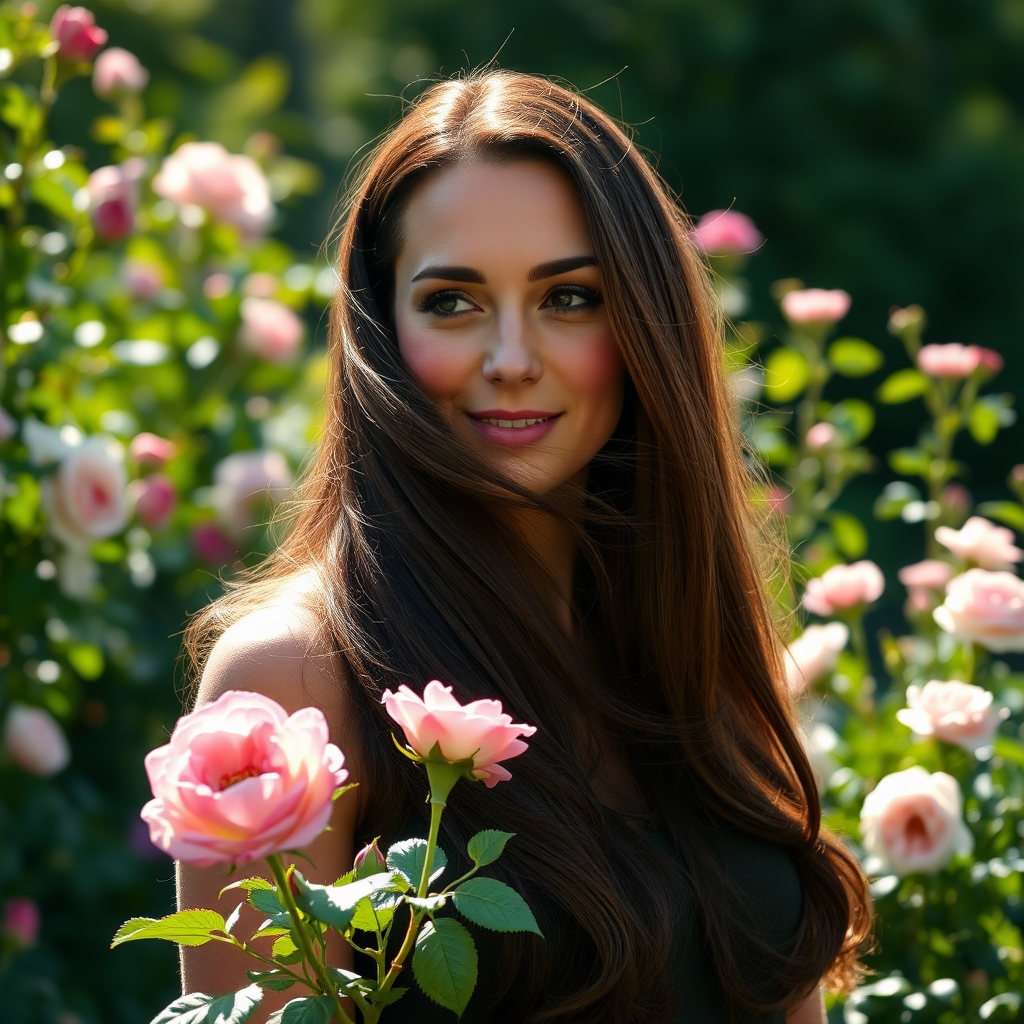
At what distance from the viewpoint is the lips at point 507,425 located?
67.2 inches

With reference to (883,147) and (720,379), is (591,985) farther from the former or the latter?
(883,147)

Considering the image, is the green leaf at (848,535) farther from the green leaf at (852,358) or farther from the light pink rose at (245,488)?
the light pink rose at (245,488)

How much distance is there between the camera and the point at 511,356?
1.67 meters

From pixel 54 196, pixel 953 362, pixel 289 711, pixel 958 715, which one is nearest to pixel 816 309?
pixel 953 362

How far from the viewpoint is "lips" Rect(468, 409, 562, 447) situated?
171 centimetres

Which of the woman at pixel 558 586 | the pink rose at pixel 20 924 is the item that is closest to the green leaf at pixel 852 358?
the woman at pixel 558 586

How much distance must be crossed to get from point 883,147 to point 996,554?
32.8 feet

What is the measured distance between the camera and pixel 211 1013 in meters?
0.99

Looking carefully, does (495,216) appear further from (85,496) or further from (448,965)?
(85,496)

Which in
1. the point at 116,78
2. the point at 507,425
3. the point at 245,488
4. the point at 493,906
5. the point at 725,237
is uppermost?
the point at 116,78

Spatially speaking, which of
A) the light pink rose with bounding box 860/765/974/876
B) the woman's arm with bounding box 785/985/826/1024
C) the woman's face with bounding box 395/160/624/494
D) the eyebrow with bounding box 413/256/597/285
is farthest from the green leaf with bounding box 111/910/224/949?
the light pink rose with bounding box 860/765/974/876

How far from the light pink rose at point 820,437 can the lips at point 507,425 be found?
1.12m

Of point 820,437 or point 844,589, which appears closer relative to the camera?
point 844,589

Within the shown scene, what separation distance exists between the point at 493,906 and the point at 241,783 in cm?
25
